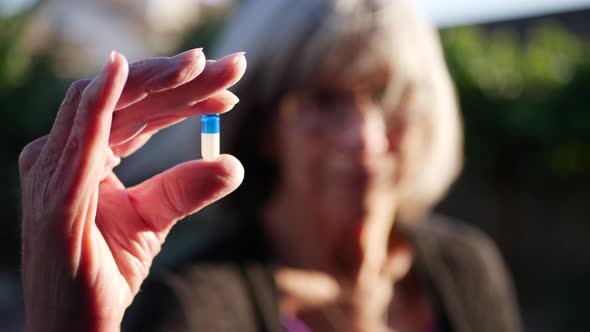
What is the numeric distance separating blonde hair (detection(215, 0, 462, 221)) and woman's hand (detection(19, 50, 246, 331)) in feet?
3.31

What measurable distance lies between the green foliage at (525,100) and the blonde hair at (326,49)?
3313 millimetres

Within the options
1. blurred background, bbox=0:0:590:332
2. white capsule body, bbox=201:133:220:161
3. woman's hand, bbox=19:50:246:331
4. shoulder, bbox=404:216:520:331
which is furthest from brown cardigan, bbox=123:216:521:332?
blurred background, bbox=0:0:590:332

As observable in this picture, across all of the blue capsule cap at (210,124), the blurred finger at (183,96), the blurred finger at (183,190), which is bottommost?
the blurred finger at (183,190)

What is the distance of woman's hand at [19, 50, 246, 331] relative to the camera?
0.69m

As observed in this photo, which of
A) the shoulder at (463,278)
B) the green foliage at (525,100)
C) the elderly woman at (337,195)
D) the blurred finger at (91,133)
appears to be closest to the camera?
the blurred finger at (91,133)

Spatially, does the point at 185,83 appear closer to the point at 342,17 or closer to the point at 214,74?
the point at 214,74

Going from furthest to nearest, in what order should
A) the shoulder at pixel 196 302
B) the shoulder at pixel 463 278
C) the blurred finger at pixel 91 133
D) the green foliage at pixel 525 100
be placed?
the green foliage at pixel 525 100, the shoulder at pixel 463 278, the shoulder at pixel 196 302, the blurred finger at pixel 91 133

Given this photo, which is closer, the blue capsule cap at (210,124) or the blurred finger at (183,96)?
the blurred finger at (183,96)

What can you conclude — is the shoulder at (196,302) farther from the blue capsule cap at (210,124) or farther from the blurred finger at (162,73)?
the blurred finger at (162,73)

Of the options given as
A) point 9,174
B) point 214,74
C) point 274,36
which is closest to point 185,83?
point 214,74

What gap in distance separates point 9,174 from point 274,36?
19.3ft

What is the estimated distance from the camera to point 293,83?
1.85 m

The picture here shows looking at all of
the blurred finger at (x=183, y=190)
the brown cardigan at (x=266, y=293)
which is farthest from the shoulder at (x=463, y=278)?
the blurred finger at (x=183, y=190)

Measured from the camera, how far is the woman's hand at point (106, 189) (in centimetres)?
69
